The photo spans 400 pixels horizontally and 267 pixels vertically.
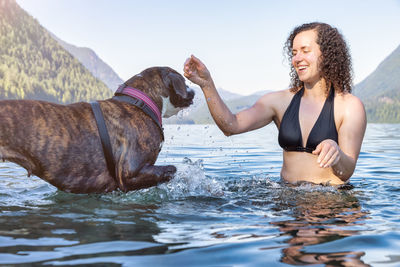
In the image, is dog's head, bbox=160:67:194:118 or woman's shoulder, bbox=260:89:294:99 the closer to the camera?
dog's head, bbox=160:67:194:118

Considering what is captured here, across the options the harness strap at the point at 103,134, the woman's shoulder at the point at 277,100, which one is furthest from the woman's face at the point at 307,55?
the harness strap at the point at 103,134

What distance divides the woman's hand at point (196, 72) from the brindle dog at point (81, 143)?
1.69 ft

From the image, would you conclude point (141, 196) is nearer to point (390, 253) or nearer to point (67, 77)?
point (390, 253)

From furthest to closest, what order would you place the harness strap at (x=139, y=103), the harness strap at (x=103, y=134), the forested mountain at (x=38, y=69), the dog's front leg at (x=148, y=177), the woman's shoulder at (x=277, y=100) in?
the forested mountain at (x=38, y=69) → the woman's shoulder at (x=277, y=100) → the harness strap at (x=139, y=103) → the dog's front leg at (x=148, y=177) → the harness strap at (x=103, y=134)

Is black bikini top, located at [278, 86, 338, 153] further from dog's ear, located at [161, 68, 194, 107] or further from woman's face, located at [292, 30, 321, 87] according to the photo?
dog's ear, located at [161, 68, 194, 107]

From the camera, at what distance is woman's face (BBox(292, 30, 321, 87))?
17.3ft

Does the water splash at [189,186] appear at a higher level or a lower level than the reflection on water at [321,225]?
higher

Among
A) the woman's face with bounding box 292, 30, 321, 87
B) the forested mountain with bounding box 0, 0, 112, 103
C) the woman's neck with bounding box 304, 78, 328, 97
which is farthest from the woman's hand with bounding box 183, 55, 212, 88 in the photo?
the forested mountain with bounding box 0, 0, 112, 103

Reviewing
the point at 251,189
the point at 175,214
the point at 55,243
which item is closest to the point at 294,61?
the point at 251,189

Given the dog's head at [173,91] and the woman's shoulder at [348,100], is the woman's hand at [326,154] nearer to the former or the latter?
the woman's shoulder at [348,100]

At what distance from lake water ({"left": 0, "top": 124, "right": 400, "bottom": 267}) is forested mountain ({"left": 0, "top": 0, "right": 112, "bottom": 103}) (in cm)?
13987

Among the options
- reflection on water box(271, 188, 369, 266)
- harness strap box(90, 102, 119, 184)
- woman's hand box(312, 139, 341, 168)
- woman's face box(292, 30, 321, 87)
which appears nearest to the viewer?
reflection on water box(271, 188, 369, 266)

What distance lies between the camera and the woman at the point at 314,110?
505 centimetres

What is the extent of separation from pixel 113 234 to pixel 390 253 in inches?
83.6
